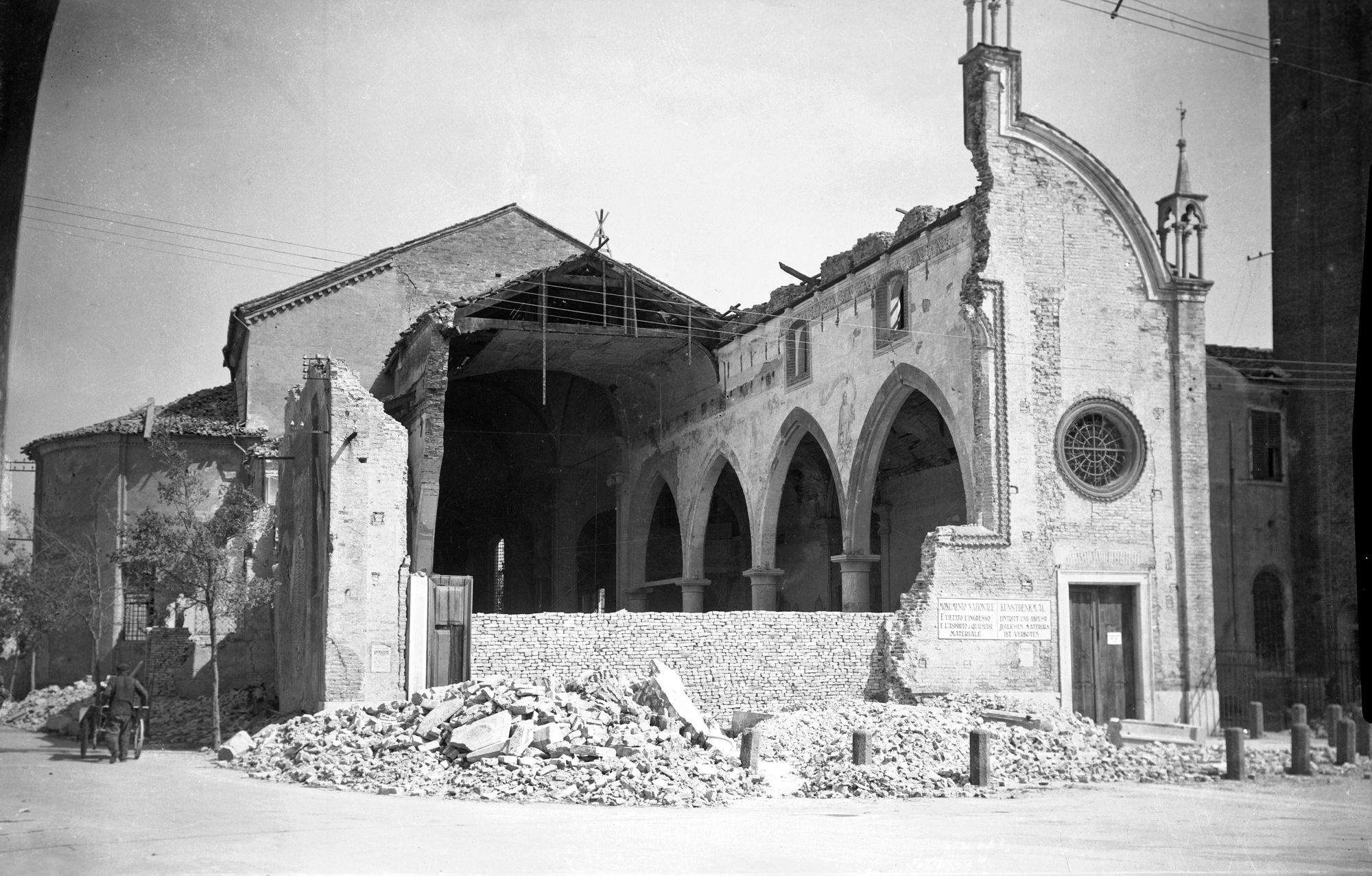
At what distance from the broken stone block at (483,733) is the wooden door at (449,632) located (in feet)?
10.6

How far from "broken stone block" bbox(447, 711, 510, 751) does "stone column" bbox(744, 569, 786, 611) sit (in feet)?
42.2

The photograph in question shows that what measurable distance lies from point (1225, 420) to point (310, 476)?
16584 millimetres

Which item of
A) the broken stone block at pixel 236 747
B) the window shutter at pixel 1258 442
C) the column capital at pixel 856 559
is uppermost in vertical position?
the window shutter at pixel 1258 442

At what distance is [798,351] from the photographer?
24719mm

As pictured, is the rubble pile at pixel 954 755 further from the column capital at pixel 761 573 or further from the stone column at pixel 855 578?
the column capital at pixel 761 573

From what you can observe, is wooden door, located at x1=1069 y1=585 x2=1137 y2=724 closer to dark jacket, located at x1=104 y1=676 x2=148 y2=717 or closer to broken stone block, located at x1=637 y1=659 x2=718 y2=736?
broken stone block, located at x1=637 y1=659 x2=718 y2=736

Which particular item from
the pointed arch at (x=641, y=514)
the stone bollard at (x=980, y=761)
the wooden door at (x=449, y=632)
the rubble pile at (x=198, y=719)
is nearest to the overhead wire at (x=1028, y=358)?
the pointed arch at (x=641, y=514)

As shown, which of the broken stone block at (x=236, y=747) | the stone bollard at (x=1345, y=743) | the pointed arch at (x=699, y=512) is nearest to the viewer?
the stone bollard at (x=1345, y=743)

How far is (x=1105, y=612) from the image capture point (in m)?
19.2

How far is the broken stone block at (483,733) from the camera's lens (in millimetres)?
13648

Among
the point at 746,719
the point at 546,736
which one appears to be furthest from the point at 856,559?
the point at 546,736

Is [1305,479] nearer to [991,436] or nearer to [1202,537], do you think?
[1202,537]

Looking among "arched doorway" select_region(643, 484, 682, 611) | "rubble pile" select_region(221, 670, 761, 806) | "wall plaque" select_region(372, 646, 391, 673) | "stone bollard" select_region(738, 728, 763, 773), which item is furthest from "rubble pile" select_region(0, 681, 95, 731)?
"arched doorway" select_region(643, 484, 682, 611)

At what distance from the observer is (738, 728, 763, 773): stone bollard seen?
13719 mm
